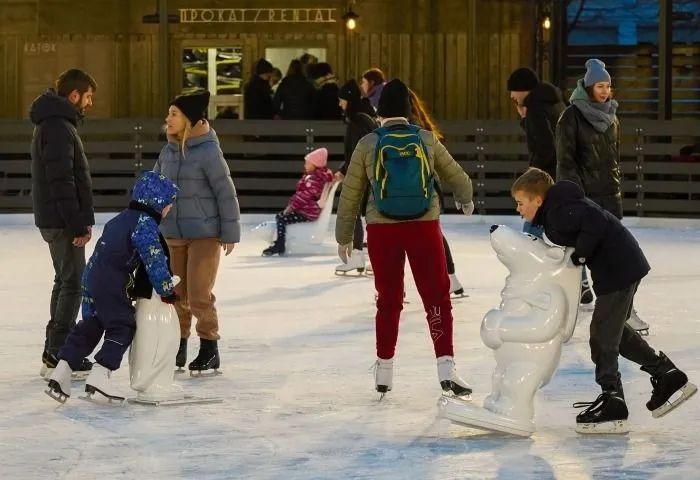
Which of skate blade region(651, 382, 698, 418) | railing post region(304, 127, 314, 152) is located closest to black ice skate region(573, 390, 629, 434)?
skate blade region(651, 382, 698, 418)

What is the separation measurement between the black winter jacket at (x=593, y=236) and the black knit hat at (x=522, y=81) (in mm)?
3777

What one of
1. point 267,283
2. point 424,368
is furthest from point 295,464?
point 267,283

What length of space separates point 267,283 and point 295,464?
6206 millimetres

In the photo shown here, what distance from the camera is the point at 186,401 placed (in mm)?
7223

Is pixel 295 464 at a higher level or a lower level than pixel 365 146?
lower

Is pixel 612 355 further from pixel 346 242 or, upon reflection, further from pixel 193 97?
pixel 193 97

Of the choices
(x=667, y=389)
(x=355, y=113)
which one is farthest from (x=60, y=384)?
(x=355, y=113)

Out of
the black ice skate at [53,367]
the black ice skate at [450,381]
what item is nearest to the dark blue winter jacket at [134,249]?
the black ice skate at [53,367]

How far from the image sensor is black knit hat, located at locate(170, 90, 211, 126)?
25.7 ft

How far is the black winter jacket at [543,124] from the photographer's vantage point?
33.1 feet

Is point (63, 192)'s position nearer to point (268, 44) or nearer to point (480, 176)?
point (480, 176)

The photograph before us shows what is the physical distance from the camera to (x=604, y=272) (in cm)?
→ 647

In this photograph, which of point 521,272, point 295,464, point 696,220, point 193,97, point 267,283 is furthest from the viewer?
point 696,220

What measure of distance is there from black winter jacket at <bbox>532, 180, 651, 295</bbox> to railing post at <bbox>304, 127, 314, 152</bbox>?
39.6 feet
